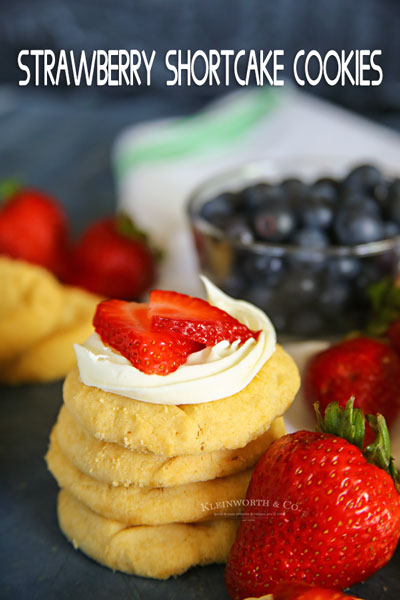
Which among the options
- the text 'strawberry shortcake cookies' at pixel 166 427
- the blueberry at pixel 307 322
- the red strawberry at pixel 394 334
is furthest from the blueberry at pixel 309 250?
the text 'strawberry shortcake cookies' at pixel 166 427

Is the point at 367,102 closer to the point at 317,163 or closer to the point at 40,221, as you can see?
the point at 317,163

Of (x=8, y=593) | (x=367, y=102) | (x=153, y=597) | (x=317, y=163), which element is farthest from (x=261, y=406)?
(x=367, y=102)

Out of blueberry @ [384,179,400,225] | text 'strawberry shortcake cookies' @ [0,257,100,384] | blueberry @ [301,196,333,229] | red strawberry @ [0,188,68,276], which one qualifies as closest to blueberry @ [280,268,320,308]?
blueberry @ [301,196,333,229]

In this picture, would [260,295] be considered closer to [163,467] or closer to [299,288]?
[299,288]

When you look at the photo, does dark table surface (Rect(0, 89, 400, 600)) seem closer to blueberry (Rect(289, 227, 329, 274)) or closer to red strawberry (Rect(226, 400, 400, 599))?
red strawberry (Rect(226, 400, 400, 599))

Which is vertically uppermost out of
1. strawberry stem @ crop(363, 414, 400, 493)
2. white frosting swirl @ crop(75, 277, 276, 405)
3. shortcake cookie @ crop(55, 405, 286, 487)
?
white frosting swirl @ crop(75, 277, 276, 405)

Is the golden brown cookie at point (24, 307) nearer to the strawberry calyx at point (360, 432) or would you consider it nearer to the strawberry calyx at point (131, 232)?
the strawberry calyx at point (131, 232)
